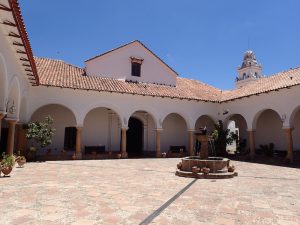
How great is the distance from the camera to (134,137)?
69.3 ft

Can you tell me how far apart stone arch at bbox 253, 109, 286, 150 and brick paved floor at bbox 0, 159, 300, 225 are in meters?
11.2

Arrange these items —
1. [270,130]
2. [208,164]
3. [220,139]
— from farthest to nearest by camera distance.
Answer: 1. [220,139]
2. [270,130]
3. [208,164]

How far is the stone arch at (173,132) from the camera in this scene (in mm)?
21703

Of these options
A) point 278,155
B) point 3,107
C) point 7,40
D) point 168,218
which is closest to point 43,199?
point 168,218

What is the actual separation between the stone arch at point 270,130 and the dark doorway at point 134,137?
28.9 ft

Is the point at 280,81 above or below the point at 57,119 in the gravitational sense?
above

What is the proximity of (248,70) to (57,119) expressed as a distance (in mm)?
41047

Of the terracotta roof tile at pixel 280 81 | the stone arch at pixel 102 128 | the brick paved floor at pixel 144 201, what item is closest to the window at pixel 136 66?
the stone arch at pixel 102 128

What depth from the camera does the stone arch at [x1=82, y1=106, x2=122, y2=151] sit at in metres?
18.8

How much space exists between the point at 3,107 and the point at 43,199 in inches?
182

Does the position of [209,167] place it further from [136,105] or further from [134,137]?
[134,137]

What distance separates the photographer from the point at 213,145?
2052 cm

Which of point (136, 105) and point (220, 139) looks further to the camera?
point (220, 139)

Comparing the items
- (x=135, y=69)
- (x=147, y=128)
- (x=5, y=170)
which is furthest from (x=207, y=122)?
(x=5, y=170)
